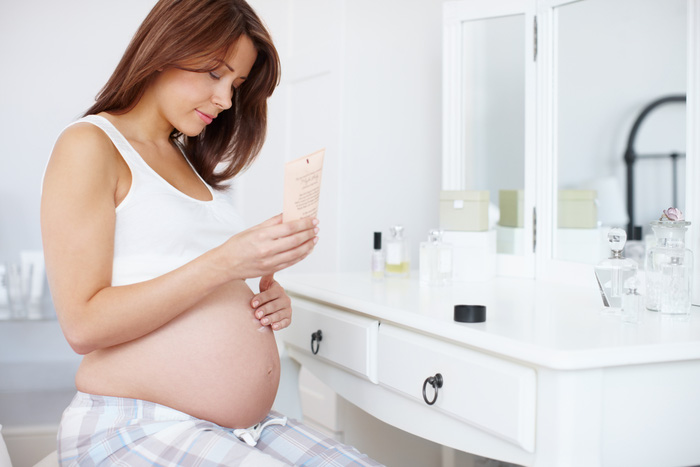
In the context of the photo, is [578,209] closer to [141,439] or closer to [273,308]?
[273,308]

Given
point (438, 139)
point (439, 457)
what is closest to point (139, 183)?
point (439, 457)

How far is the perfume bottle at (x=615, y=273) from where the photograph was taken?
1106 mm

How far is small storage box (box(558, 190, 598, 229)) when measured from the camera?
1530 millimetres

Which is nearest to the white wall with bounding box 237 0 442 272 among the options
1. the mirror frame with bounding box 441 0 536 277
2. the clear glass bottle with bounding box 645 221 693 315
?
the mirror frame with bounding box 441 0 536 277

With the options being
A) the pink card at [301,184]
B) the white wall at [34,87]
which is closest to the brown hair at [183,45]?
the pink card at [301,184]

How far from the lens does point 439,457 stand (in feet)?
6.30

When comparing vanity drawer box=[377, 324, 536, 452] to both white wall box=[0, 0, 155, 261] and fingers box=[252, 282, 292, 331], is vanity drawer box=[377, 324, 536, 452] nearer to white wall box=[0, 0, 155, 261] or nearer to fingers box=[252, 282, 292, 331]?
fingers box=[252, 282, 292, 331]

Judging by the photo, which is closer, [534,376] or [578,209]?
[534,376]

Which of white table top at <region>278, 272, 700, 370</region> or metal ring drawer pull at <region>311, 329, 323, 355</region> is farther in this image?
metal ring drawer pull at <region>311, 329, 323, 355</region>

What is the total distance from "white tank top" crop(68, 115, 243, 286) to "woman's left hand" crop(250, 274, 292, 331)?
0.14 m

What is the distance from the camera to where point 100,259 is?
3.13 ft

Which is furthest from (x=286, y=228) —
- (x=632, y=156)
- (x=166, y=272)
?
(x=632, y=156)

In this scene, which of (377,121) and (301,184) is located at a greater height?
(377,121)

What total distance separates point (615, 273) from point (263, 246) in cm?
57
